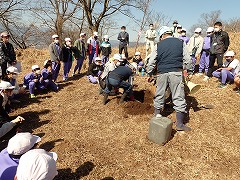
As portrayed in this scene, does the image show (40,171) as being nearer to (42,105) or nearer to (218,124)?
(218,124)

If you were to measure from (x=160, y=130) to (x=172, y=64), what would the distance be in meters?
1.24

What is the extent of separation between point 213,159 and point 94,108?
125 inches

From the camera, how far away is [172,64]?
4.11 meters

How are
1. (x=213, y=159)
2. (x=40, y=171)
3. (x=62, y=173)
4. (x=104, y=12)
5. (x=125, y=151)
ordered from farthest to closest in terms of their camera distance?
(x=104, y=12)
(x=125, y=151)
(x=213, y=159)
(x=62, y=173)
(x=40, y=171)

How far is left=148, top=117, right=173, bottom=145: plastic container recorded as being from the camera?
3.88 metres

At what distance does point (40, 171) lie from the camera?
Result: 1.77m

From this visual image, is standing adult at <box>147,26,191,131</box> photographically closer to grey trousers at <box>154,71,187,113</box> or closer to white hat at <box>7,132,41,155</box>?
grey trousers at <box>154,71,187,113</box>

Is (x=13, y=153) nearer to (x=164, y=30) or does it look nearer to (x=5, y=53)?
(x=164, y=30)

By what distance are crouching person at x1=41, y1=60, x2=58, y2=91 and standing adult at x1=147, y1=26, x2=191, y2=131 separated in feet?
13.0

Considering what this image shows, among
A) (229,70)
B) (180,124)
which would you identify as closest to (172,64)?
(180,124)

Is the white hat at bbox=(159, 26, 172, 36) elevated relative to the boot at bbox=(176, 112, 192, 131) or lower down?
elevated

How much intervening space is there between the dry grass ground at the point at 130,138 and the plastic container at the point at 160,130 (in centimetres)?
11

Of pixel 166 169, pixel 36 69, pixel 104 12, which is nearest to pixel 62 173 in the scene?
pixel 166 169

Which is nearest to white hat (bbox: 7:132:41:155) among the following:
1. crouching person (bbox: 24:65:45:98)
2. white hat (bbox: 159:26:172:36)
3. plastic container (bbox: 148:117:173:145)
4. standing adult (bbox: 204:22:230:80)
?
plastic container (bbox: 148:117:173:145)
